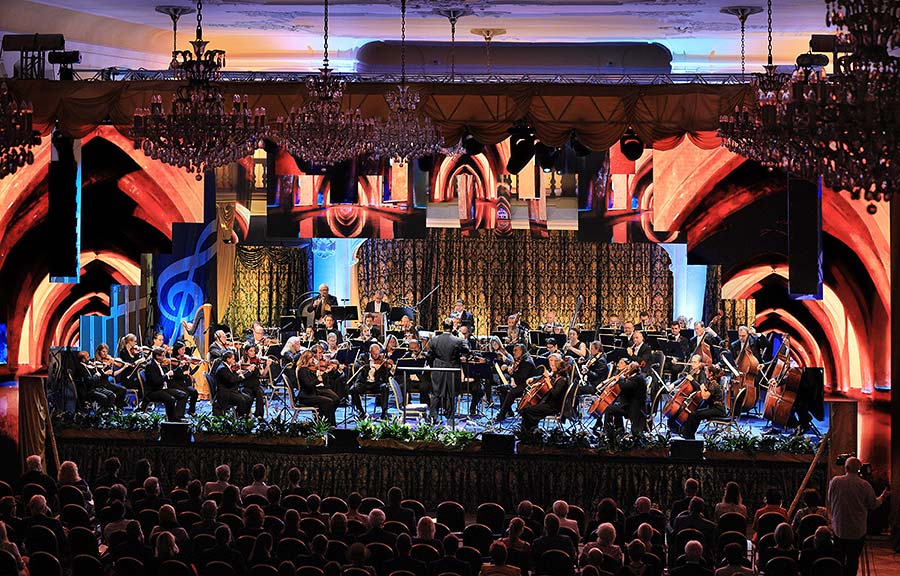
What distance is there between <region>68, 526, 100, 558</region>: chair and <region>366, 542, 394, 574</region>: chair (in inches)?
93.0

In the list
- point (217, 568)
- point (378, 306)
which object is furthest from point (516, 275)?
point (217, 568)

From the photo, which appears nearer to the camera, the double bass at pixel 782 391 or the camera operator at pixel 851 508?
the camera operator at pixel 851 508

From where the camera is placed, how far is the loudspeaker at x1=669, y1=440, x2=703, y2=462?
1686cm

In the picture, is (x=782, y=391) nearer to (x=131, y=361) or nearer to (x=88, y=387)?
(x=131, y=361)

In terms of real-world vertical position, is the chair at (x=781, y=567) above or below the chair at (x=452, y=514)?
below

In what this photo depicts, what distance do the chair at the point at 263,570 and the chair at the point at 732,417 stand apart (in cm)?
839

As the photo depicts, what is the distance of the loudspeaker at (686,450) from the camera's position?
16859mm

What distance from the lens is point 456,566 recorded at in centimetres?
1070

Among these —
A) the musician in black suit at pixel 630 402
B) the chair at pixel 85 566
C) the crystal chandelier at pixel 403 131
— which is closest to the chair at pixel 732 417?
the musician in black suit at pixel 630 402

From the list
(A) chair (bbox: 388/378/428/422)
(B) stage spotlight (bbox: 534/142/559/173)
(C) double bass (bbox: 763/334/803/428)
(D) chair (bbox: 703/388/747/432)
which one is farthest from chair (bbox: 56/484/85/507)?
(C) double bass (bbox: 763/334/803/428)

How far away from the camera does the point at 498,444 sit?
674 inches

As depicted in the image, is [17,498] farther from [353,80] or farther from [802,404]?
[802,404]

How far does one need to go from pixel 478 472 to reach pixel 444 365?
185 cm

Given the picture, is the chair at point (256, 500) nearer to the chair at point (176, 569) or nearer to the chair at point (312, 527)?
the chair at point (312, 527)
